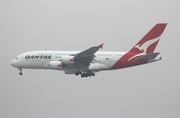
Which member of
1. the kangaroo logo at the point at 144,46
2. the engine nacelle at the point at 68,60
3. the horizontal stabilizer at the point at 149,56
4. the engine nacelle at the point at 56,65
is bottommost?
the engine nacelle at the point at 56,65

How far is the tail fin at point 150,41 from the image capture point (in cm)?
5303

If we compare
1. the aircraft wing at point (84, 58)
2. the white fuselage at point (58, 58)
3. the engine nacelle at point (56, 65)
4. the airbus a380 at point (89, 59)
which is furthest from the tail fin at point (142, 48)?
the engine nacelle at point (56, 65)

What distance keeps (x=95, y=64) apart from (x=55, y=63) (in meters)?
5.25

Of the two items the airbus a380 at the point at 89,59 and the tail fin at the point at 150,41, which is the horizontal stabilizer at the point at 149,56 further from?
the tail fin at the point at 150,41

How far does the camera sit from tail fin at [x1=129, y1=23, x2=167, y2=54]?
174ft

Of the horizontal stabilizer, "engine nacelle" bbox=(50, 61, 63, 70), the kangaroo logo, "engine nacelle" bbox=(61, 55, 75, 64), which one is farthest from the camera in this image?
the kangaroo logo

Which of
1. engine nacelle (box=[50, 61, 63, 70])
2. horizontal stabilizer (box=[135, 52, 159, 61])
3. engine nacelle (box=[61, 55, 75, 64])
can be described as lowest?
engine nacelle (box=[50, 61, 63, 70])

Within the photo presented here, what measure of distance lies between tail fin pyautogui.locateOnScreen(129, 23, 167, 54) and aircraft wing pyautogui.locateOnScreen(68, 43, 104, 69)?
632 centimetres

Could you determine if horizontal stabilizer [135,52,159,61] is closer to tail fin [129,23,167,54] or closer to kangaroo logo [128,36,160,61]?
kangaroo logo [128,36,160,61]

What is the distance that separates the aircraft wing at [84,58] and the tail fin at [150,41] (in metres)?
6.32

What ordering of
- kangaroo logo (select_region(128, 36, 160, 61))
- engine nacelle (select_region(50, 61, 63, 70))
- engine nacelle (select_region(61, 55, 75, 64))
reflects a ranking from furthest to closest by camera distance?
kangaroo logo (select_region(128, 36, 160, 61)) < engine nacelle (select_region(50, 61, 63, 70)) < engine nacelle (select_region(61, 55, 75, 64))

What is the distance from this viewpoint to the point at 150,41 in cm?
5359

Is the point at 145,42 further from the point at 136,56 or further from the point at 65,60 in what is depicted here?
the point at 65,60

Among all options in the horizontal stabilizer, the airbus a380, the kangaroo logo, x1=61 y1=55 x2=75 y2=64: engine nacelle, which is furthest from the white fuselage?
the horizontal stabilizer
